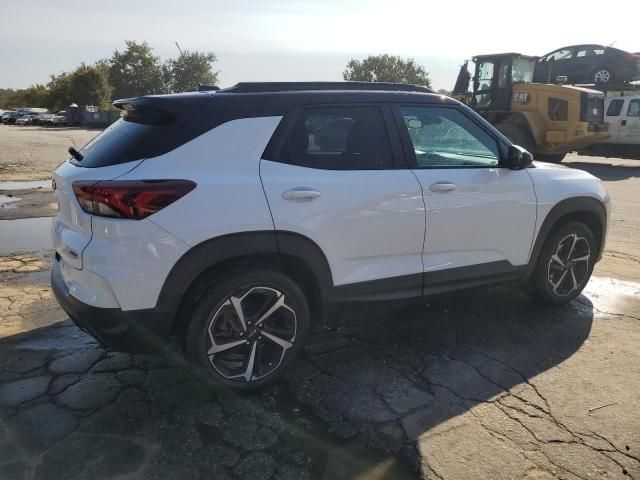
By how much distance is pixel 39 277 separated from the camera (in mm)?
4996

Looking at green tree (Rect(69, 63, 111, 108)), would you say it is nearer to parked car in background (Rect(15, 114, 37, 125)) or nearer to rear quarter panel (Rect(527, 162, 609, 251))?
parked car in background (Rect(15, 114, 37, 125))

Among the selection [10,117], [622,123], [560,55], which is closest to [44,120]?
[10,117]

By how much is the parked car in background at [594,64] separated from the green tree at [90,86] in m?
65.5

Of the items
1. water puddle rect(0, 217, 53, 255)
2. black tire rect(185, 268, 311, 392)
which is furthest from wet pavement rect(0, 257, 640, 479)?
water puddle rect(0, 217, 53, 255)

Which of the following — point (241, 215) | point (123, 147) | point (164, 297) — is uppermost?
point (123, 147)

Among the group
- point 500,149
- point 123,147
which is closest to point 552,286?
point 500,149

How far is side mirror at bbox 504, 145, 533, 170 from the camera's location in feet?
12.7

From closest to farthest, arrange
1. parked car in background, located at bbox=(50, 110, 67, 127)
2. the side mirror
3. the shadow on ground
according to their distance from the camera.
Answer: the shadow on ground < the side mirror < parked car in background, located at bbox=(50, 110, 67, 127)

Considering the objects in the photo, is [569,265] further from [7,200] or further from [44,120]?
[44,120]

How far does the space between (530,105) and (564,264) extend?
10890 millimetres

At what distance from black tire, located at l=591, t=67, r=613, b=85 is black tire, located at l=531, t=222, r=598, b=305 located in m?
16.3

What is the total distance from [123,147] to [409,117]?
186cm

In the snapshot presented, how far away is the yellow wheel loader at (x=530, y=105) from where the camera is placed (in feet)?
44.9

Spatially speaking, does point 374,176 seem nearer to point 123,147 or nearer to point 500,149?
point 500,149
